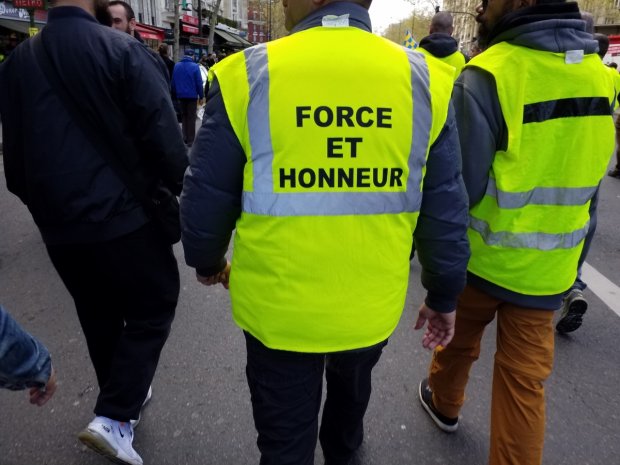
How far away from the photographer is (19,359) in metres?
1.13

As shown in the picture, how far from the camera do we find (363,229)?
1.26 meters

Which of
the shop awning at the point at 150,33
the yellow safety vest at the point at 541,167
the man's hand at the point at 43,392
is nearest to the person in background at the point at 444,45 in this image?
the yellow safety vest at the point at 541,167

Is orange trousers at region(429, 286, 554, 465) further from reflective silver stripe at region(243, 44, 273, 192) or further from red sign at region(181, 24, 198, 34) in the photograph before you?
red sign at region(181, 24, 198, 34)

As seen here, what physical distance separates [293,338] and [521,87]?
43.8 inches

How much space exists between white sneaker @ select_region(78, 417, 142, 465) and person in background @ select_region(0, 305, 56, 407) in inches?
32.8

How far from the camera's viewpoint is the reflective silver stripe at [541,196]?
1709 mm

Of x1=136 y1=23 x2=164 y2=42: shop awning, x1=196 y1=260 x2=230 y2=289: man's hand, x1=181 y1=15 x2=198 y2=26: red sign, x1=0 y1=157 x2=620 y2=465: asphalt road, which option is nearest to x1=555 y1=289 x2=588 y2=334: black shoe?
x1=0 y1=157 x2=620 y2=465: asphalt road

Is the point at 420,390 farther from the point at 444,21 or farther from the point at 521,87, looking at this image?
the point at 444,21

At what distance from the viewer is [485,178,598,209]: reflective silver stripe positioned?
171cm

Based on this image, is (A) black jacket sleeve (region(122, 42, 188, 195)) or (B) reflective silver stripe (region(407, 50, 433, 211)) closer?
(B) reflective silver stripe (region(407, 50, 433, 211))

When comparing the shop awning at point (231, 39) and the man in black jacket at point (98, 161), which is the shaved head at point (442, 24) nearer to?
the man in black jacket at point (98, 161)

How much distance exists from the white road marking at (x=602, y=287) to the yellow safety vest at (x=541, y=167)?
2.37 metres

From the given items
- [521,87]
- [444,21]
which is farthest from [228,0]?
[521,87]

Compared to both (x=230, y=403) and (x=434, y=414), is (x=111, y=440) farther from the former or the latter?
(x=434, y=414)
